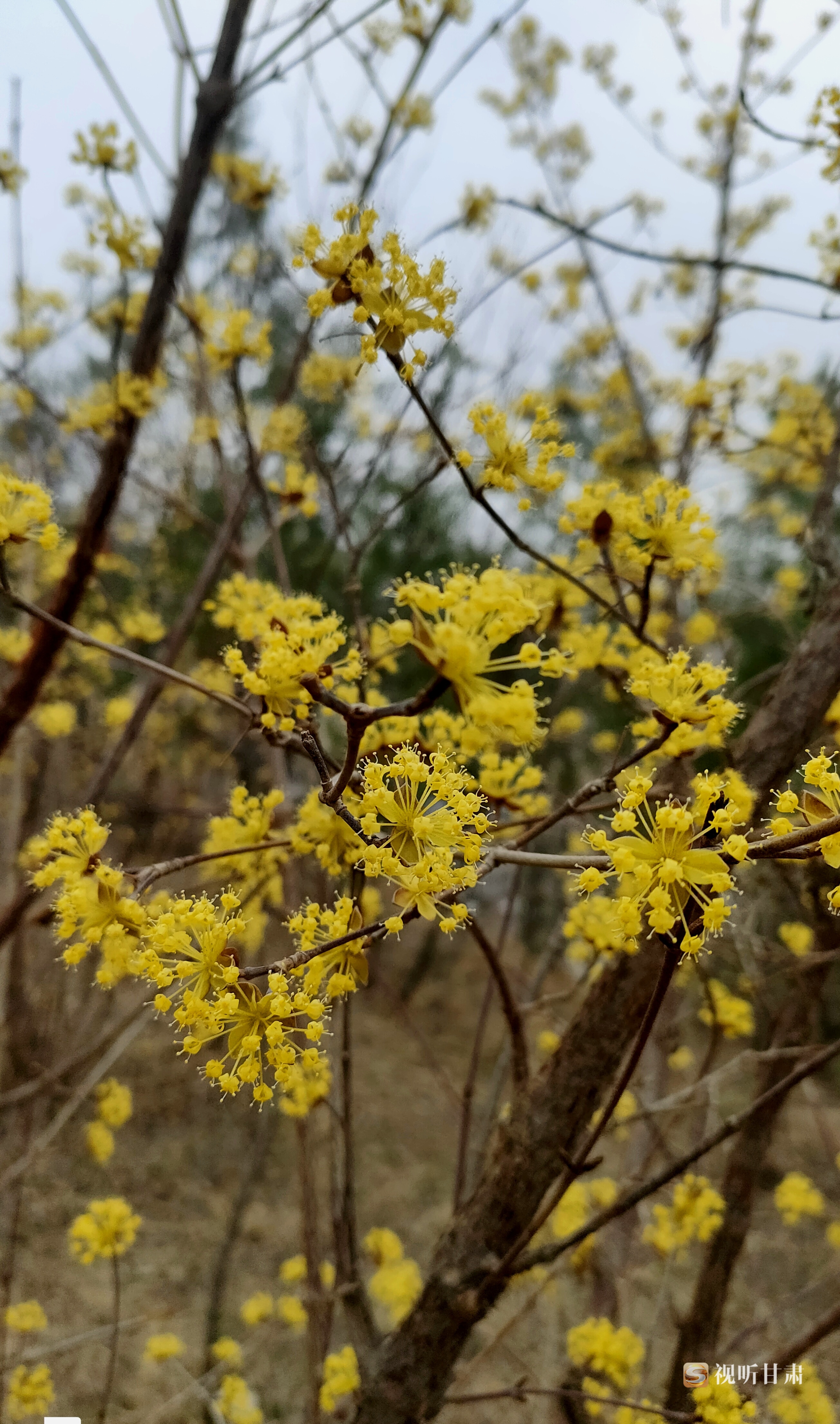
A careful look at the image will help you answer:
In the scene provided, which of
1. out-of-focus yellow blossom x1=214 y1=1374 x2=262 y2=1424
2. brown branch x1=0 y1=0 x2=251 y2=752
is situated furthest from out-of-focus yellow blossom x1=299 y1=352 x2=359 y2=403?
out-of-focus yellow blossom x1=214 y1=1374 x2=262 y2=1424

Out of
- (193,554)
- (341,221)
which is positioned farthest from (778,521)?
(341,221)

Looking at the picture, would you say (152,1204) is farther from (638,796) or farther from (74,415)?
(638,796)

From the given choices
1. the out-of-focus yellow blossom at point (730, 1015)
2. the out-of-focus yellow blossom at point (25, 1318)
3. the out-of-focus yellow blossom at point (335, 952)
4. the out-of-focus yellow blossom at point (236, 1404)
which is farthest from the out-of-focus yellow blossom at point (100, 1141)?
the out-of-focus yellow blossom at point (335, 952)

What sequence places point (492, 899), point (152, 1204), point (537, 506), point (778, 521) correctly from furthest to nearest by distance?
point (492, 899) → point (778, 521) → point (152, 1204) → point (537, 506)

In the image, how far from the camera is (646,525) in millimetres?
1129

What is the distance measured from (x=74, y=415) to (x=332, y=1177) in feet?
5.85

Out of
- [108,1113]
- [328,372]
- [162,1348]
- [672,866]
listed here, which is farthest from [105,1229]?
[328,372]

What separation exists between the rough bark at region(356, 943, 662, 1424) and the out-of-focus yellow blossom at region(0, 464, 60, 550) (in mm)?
1031

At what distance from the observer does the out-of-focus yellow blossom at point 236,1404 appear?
83.7 inches

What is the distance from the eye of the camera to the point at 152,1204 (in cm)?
394

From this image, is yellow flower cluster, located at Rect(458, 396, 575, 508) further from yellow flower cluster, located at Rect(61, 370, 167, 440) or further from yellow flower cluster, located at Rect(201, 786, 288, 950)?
yellow flower cluster, located at Rect(61, 370, 167, 440)

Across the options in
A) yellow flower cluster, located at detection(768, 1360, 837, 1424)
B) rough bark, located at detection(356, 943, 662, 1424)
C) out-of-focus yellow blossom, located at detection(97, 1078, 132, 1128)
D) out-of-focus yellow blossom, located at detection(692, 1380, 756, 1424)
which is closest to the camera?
out-of-focus yellow blossom, located at detection(692, 1380, 756, 1424)

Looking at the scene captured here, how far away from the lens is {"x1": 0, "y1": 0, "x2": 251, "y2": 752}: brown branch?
4.35 ft

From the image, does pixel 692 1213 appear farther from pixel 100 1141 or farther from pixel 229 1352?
pixel 100 1141
